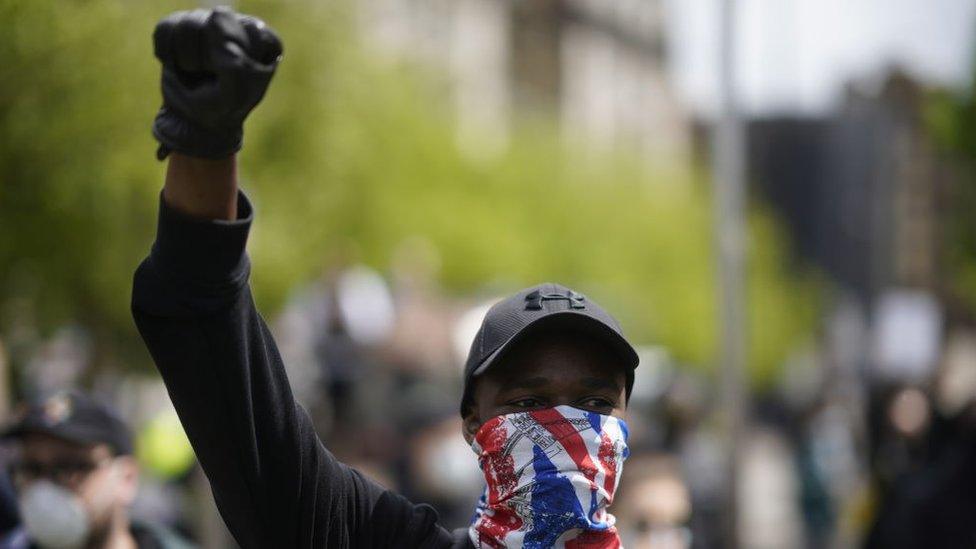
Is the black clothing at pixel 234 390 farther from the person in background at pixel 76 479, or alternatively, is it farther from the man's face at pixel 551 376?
the person in background at pixel 76 479

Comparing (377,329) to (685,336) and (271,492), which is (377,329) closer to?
(271,492)

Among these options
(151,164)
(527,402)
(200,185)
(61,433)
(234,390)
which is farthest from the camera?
(151,164)

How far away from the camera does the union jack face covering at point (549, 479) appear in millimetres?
2561

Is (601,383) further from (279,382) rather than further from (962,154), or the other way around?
(962,154)

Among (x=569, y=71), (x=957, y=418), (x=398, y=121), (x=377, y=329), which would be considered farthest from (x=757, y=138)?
(x=957, y=418)

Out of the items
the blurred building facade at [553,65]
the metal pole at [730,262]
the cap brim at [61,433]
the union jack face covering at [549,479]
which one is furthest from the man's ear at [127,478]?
the blurred building facade at [553,65]

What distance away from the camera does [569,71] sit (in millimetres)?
56781

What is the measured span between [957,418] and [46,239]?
14.6ft

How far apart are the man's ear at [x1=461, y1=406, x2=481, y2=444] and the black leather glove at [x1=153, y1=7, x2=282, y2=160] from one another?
86 cm

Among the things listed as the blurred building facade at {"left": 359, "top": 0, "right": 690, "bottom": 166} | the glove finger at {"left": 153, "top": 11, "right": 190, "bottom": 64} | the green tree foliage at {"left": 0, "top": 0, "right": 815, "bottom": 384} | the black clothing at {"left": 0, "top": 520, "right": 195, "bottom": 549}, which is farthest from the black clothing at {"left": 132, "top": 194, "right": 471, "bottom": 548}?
the blurred building facade at {"left": 359, "top": 0, "right": 690, "bottom": 166}

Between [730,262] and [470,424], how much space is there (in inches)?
250

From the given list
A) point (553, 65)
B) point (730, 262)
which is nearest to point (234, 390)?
point (730, 262)

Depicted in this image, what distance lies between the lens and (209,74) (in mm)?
1987

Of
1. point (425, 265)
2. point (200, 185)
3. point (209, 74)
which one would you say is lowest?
point (425, 265)
